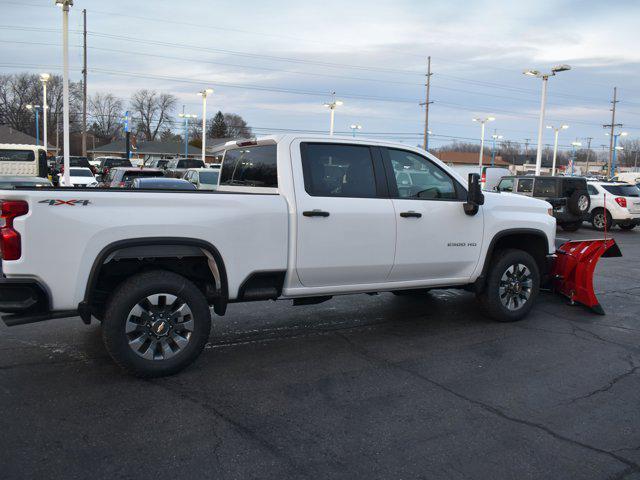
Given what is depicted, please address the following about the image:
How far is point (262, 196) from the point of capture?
4891mm

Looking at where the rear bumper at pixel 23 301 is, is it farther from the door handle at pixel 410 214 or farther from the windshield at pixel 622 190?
the windshield at pixel 622 190

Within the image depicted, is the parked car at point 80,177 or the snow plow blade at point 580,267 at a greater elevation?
the parked car at point 80,177

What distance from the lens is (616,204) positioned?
1889cm

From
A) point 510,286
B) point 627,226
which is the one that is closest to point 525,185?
point 627,226

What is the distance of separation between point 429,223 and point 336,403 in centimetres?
230

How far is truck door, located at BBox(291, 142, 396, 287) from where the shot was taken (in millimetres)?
5074

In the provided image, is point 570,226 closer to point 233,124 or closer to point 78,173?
point 78,173

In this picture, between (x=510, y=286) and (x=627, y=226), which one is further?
(x=627, y=226)

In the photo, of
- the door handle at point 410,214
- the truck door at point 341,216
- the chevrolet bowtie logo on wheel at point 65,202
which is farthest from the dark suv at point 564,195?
the chevrolet bowtie logo on wheel at point 65,202

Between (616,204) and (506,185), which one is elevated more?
(506,185)

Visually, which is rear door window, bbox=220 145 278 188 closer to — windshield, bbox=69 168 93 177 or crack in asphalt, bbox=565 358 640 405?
crack in asphalt, bbox=565 358 640 405

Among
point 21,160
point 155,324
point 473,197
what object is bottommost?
point 155,324

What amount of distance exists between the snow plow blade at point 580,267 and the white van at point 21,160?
1726 centimetres

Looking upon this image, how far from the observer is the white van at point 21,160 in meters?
18.8
